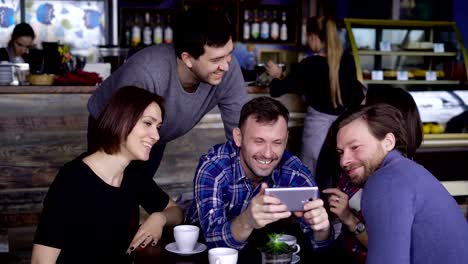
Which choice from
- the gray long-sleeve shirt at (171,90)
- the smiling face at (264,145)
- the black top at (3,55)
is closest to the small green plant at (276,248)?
the smiling face at (264,145)

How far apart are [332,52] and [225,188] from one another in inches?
92.5

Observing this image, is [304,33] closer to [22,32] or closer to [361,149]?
[22,32]

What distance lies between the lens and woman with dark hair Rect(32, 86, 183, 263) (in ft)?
6.43

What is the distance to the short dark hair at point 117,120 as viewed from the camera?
213 centimetres

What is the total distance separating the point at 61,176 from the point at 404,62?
168 inches

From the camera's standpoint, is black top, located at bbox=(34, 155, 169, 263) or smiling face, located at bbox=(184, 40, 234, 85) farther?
smiling face, located at bbox=(184, 40, 234, 85)

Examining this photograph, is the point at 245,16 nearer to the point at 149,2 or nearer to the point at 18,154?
the point at 149,2

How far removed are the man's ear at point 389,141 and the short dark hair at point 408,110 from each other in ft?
1.42

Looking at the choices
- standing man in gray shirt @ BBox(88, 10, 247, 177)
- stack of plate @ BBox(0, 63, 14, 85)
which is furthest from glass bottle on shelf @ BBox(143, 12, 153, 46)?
standing man in gray shirt @ BBox(88, 10, 247, 177)

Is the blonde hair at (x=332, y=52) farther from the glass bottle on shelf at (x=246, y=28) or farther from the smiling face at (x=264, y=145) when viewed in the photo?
the glass bottle on shelf at (x=246, y=28)

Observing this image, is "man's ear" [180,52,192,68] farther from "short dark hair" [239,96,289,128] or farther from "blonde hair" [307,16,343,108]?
"blonde hair" [307,16,343,108]

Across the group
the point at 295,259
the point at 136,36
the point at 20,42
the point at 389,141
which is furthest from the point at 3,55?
the point at 389,141

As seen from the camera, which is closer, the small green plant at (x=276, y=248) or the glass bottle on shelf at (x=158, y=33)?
the small green plant at (x=276, y=248)

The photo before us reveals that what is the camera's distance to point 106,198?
214 centimetres
